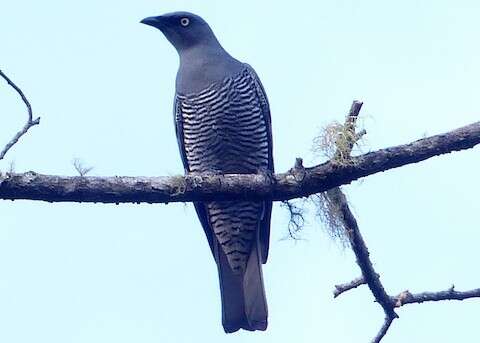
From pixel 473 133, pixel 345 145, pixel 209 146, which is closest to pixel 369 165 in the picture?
pixel 345 145

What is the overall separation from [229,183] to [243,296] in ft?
6.47

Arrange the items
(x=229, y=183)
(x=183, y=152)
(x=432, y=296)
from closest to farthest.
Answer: (x=229, y=183)
(x=432, y=296)
(x=183, y=152)

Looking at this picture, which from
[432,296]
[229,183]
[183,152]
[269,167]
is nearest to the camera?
[229,183]

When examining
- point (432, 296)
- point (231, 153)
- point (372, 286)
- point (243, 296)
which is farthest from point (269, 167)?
point (432, 296)

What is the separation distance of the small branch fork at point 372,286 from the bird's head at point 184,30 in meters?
2.49

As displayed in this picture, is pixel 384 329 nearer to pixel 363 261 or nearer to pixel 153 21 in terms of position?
pixel 363 261

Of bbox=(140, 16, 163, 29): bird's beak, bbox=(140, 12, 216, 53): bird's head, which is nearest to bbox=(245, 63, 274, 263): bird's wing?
bbox=(140, 12, 216, 53): bird's head

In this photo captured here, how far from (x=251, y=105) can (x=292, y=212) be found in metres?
1.62

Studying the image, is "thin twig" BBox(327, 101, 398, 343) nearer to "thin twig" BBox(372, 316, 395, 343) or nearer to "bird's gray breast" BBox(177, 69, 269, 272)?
"thin twig" BBox(372, 316, 395, 343)

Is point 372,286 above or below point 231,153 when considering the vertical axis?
below

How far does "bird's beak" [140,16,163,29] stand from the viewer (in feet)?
24.3

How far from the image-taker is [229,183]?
5172 millimetres

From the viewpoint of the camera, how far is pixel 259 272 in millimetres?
7168

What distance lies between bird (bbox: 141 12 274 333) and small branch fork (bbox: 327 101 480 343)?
150 cm
